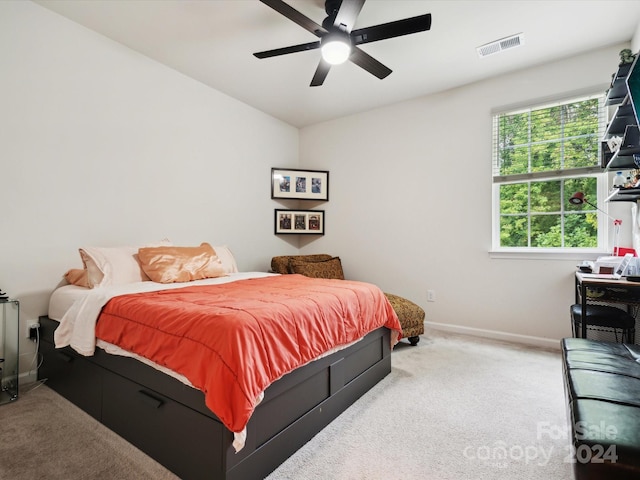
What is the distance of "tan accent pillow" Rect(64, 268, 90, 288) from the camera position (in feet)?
8.05

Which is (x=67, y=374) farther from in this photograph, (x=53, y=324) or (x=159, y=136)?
(x=159, y=136)

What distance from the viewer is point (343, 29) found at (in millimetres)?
2234

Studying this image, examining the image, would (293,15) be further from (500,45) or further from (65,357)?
(65,357)

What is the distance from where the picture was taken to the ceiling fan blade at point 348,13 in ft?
6.51

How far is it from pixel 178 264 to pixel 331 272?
2140 millimetres

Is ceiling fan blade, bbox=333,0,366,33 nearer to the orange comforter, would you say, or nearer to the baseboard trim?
the orange comforter

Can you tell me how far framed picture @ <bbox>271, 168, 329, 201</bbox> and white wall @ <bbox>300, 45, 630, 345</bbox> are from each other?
0.17 metres

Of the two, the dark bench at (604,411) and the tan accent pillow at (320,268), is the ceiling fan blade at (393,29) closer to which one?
the dark bench at (604,411)

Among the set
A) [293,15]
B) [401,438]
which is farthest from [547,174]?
[401,438]

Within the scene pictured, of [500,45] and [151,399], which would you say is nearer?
[151,399]

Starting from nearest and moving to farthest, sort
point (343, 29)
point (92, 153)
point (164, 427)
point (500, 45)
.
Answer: point (164, 427) < point (343, 29) < point (92, 153) < point (500, 45)

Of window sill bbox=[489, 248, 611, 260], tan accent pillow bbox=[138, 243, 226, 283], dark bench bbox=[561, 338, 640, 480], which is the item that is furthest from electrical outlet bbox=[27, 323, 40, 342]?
window sill bbox=[489, 248, 611, 260]

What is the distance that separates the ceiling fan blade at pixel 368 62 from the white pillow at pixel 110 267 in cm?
238

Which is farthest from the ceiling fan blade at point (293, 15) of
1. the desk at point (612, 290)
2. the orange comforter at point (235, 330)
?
the desk at point (612, 290)
